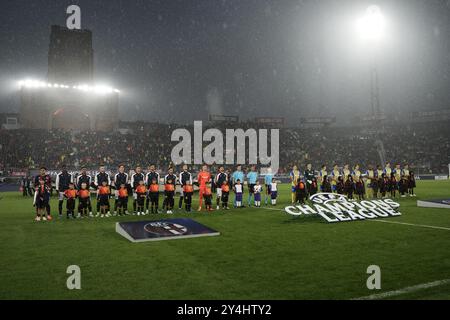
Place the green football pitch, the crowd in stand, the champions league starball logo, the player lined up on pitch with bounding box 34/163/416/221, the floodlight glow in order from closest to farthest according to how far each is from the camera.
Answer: the green football pitch
the champions league starball logo
the player lined up on pitch with bounding box 34/163/416/221
the floodlight glow
the crowd in stand

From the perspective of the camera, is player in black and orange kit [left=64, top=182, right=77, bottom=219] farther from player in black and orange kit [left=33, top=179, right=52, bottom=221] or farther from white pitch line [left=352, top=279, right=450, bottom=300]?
white pitch line [left=352, top=279, right=450, bottom=300]

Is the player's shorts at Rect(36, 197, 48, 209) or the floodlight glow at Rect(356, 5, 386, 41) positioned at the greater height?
the floodlight glow at Rect(356, 5, 386, 41)

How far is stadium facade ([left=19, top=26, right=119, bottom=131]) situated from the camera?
210ft

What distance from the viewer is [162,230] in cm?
930

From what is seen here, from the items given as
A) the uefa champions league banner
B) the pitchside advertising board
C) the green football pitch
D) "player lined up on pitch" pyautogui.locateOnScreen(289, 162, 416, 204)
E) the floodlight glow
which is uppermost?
the floodlight glow

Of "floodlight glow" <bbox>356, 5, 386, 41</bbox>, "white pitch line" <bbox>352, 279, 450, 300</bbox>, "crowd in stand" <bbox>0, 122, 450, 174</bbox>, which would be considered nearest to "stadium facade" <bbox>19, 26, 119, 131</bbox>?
"crowd in stand" <bbox>0, 122, 450, 174</bbox>

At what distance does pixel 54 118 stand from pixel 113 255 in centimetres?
6554

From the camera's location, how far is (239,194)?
53.3 feet

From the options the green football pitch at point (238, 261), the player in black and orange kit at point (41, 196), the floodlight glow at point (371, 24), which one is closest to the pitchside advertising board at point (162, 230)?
the green football pitch at point (238, 261)

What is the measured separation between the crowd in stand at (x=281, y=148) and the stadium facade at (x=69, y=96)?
524 inches

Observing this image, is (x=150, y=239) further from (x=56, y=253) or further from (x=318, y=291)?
(x=318, y=291)

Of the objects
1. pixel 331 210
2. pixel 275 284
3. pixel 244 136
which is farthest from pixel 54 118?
pixel 275 284

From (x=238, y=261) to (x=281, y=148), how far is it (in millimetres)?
54820

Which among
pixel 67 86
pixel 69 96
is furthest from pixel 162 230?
pixel 69 96
